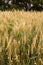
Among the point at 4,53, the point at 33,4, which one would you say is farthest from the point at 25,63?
the point at 33,4

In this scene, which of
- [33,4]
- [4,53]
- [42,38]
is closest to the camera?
[4,53]

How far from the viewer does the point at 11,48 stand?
136 inches

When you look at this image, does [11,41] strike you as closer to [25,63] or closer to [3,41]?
[3,41]

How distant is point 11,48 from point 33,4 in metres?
10.5

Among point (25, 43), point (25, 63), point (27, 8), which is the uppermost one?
point (25, 43)

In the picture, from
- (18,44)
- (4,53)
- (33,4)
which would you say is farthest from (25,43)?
(33,4)

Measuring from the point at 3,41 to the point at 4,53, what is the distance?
0.62ft

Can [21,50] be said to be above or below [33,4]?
above

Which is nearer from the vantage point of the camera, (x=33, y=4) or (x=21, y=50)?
(x=21, y=50)

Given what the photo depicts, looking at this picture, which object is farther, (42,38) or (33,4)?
(33,4)

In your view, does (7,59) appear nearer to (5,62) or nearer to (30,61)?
(5,62)

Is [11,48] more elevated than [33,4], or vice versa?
[11,48]

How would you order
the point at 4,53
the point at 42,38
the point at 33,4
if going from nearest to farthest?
1. the point at 4,53
2. the point at 42,38
3. the point at 33,4

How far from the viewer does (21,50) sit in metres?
3.51
